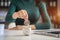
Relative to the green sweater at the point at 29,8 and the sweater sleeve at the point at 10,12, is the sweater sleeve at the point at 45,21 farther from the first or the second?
the sweater sleeve at the point at 10,12

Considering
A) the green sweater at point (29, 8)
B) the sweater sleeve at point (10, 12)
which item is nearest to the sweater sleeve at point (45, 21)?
the green sweater at point (29, 8)

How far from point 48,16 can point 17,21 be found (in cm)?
69

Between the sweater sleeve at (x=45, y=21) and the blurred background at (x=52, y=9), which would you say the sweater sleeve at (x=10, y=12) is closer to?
the blurred background at (x=52, y=9)

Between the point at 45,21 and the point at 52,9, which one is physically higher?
the point at 52,9

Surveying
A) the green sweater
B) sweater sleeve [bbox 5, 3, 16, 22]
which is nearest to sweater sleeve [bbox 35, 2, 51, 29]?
the green sweater

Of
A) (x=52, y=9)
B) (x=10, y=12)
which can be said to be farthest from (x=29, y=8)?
(x=52, y=9)

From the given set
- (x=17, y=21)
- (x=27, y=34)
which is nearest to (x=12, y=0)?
(x=17, y=21)

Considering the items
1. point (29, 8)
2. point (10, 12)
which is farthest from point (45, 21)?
point (10, 12)

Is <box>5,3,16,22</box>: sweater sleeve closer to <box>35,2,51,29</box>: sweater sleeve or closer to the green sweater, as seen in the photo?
the green sweater

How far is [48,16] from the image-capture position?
3299 millimetres

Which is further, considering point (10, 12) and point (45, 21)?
point (45, 21)

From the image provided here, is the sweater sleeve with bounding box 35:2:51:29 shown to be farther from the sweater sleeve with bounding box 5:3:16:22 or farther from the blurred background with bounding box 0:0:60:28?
the sweater sleeve with bounding box 5:3:16:22

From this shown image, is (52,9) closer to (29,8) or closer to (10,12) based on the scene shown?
(29,8)

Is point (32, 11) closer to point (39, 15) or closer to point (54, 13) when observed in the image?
point (39, 15)
